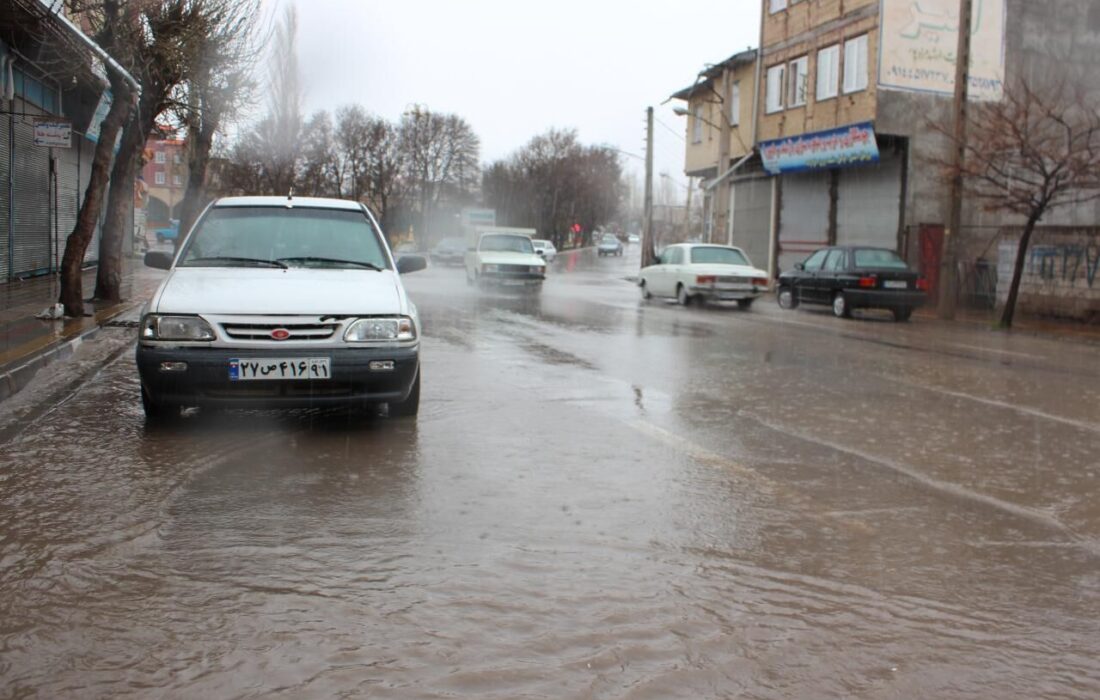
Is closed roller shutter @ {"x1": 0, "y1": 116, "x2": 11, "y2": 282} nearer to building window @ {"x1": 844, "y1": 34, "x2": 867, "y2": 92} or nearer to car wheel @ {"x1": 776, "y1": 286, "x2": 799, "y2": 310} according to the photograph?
car wheel @ {"x1": 776, "y1": 286, "x2": 799, "y2": 310}

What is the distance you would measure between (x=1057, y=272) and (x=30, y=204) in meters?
21.3

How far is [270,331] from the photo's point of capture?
20.5ft

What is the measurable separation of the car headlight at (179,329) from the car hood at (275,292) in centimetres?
5

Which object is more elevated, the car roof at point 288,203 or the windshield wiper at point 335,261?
the car roof at point 288,203

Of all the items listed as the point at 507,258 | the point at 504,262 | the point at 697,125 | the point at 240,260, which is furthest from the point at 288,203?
the point at 697,125

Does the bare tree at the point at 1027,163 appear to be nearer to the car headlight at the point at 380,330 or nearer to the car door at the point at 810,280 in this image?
the car door at the point at 810,280

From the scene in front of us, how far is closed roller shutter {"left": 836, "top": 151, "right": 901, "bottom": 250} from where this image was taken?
2734cm

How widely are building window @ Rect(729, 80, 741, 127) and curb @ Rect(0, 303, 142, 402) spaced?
2612 cm

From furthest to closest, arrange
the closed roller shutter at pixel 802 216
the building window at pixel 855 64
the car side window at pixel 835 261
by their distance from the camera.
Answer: the closed roller shutter at pixel 802 216 → the building window at pixel 855 64 → the car side window at pixel 835 261

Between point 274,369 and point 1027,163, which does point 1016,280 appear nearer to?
point 1027,163

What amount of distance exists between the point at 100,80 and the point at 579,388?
1495 cm

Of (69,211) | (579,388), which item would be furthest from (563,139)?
(579,388)

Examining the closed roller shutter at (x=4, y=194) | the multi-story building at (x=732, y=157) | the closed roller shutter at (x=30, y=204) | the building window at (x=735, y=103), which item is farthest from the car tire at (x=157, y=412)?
the building window at (x=735, y=103)

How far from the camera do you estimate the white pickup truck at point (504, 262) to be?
27.3m
